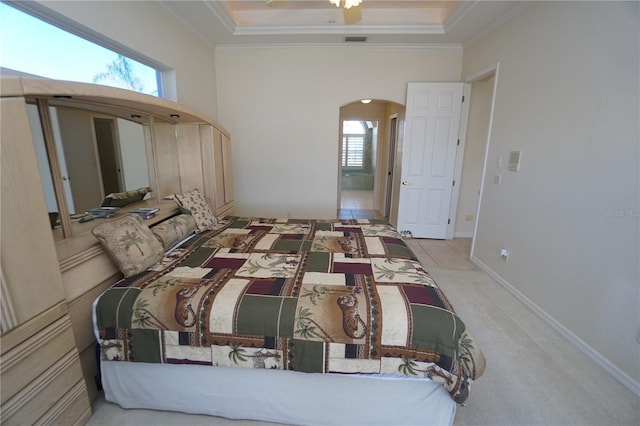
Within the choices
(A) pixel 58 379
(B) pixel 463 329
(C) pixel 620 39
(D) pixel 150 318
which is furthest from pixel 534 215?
(A) pixel 58 379

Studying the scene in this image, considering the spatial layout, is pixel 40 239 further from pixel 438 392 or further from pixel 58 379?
pixel 438 392

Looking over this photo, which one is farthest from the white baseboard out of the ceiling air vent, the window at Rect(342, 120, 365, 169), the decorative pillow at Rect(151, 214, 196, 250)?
the window at Rect(342, 120, 365, 169)

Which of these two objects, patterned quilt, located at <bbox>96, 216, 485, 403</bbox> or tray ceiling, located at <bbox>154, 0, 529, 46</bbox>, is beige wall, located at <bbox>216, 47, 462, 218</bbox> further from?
patterned quilt, located at <bbox>96, 216, 485, 403</bbox>

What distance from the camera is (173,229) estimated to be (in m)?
2.05

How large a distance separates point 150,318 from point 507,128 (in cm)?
352

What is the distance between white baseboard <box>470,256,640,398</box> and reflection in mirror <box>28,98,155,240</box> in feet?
11.4

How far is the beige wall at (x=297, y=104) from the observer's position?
387 centimetres

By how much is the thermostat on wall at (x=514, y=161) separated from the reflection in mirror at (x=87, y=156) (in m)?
3.51

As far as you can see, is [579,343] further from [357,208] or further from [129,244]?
[357,208]

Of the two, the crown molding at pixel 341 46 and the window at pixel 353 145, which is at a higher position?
the crown molding at pixel 341 46

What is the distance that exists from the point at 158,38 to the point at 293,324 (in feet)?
10.2

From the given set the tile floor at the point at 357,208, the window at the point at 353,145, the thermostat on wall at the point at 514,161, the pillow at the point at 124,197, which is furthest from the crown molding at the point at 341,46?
the window at the point at 353,145

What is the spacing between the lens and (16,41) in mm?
1577

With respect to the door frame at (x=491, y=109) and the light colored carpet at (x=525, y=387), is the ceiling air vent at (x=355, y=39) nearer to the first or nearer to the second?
the door frame at (x=491, y=109)
